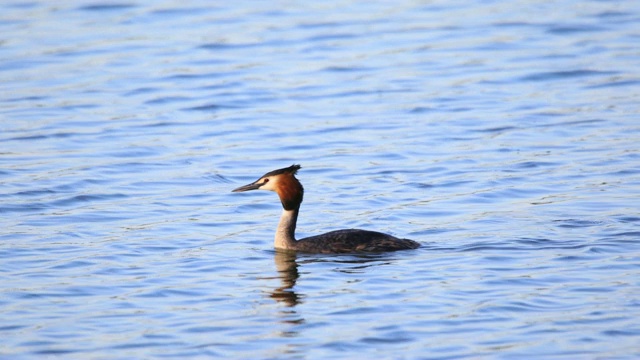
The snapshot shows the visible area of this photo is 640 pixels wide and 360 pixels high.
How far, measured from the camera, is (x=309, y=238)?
1208 cm

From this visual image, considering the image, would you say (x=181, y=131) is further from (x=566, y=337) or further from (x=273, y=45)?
(x=566, y=337)

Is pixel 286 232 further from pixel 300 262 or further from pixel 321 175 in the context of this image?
pixel 321 175

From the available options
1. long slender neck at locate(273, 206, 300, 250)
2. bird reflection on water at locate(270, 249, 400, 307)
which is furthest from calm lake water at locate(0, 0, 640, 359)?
long slender neck at locate(273, 206, 300, 250)

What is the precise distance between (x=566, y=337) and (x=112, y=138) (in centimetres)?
952

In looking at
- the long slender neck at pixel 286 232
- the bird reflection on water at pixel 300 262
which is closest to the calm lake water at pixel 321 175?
the bird reflection on water at pixel 300 262

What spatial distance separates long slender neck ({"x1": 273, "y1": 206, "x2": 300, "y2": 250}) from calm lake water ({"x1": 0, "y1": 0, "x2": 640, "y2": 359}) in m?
0.15

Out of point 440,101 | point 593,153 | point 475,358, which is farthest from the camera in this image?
point 440,101

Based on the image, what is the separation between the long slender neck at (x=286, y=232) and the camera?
12.1 metres

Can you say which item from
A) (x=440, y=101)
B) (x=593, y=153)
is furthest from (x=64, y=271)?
(x=440, y=101)

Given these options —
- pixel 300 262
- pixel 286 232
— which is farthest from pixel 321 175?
pixel 300 262

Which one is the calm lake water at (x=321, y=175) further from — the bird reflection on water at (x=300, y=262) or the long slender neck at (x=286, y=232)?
the long slender neck at (x=286, y=232)

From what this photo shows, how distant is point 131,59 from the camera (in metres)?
22.1

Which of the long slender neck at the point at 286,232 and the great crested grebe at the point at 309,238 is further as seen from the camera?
the long slender neck at the point at 286,232

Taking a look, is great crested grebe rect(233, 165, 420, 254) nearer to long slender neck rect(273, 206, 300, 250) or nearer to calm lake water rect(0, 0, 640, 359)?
long slender neck rect(273, 206, 300, 250)
